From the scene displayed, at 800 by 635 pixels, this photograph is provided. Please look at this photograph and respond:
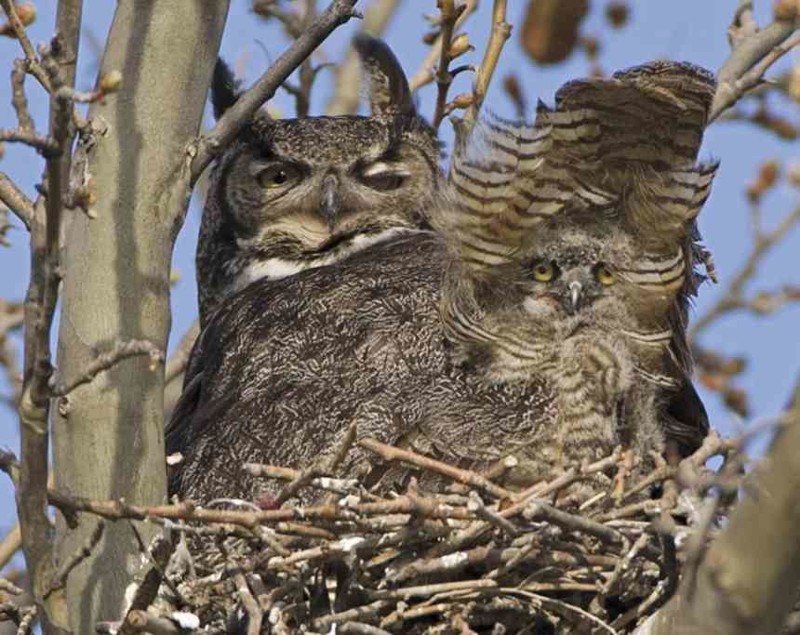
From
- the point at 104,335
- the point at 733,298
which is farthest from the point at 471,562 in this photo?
the point at 733,298

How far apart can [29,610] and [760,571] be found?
5.64 feet

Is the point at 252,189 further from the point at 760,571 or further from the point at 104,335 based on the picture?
the point at 760,571

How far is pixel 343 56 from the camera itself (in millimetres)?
6266

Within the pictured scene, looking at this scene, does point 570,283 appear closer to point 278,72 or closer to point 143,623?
point 278,72

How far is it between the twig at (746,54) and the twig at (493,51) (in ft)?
1.95

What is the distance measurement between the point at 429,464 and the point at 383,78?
2.55m

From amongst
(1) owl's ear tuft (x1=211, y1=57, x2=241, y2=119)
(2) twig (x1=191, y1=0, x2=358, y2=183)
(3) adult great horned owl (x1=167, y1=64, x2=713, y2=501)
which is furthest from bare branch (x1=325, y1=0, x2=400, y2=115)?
(2) twig (x1=191, y1=0, x2=358, y2=183)

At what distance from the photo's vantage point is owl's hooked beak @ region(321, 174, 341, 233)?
17.2ft

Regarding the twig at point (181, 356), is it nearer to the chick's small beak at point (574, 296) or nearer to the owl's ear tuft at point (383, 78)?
the owl's ear tuft at point (383, 78)

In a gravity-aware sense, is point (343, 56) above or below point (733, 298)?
above

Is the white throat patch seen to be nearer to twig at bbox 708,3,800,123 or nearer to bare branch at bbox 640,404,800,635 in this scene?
twig at bbox 708,3,800,123

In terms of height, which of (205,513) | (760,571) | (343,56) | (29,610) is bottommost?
(29,610)

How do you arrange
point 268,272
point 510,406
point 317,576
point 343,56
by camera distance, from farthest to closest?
point 343,56
point 268,272
point 510,406
point 317,576

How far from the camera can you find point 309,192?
538 cm
